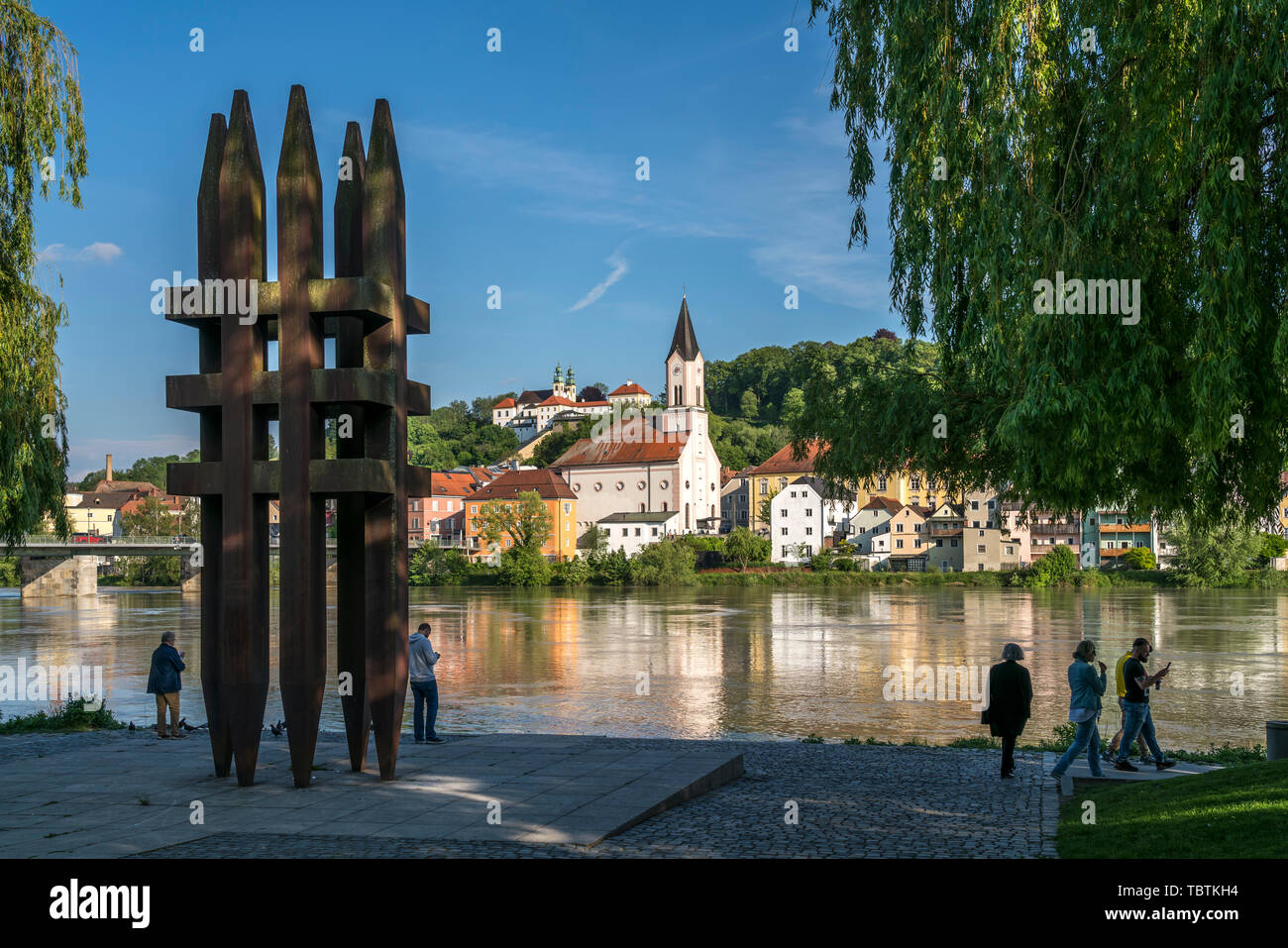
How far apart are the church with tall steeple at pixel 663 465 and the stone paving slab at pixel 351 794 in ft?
373

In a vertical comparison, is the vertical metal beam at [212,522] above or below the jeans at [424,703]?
above

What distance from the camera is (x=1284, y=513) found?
98.2m

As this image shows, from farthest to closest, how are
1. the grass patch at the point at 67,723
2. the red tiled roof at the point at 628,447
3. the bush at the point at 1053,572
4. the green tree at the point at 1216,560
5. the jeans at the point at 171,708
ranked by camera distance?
the red tiled roof at the point at 628,447 → the bush at the point at 1053,572 → the green tree at the point at 1216,560 → the grass patch at the point at 67,723 → the jeans at the point at 171,708

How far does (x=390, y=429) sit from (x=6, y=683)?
23100mm

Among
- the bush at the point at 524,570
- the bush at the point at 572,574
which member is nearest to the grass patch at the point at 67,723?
the bush at the point at 524,570

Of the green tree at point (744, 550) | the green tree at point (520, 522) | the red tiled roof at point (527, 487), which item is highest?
the red tiled roof at point (527, 487)

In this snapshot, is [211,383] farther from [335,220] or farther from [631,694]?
[631,694]

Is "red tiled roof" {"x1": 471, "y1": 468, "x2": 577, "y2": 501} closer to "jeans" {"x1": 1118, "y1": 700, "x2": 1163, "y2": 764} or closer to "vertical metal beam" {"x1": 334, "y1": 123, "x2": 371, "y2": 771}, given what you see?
"vertical metal beam" {"x1": 334, "y1": 123, "x2": 371, "y2": 771}

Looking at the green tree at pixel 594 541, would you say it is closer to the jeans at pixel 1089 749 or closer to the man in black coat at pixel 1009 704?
the man in black coat at pixel 1009 704

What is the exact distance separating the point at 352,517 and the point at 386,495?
1.01m

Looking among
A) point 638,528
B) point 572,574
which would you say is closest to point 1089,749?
point 572,574

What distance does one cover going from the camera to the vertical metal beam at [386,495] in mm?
12156

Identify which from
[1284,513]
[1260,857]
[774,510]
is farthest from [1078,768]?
[774,510]

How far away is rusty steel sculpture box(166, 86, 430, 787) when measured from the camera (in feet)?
38.8
